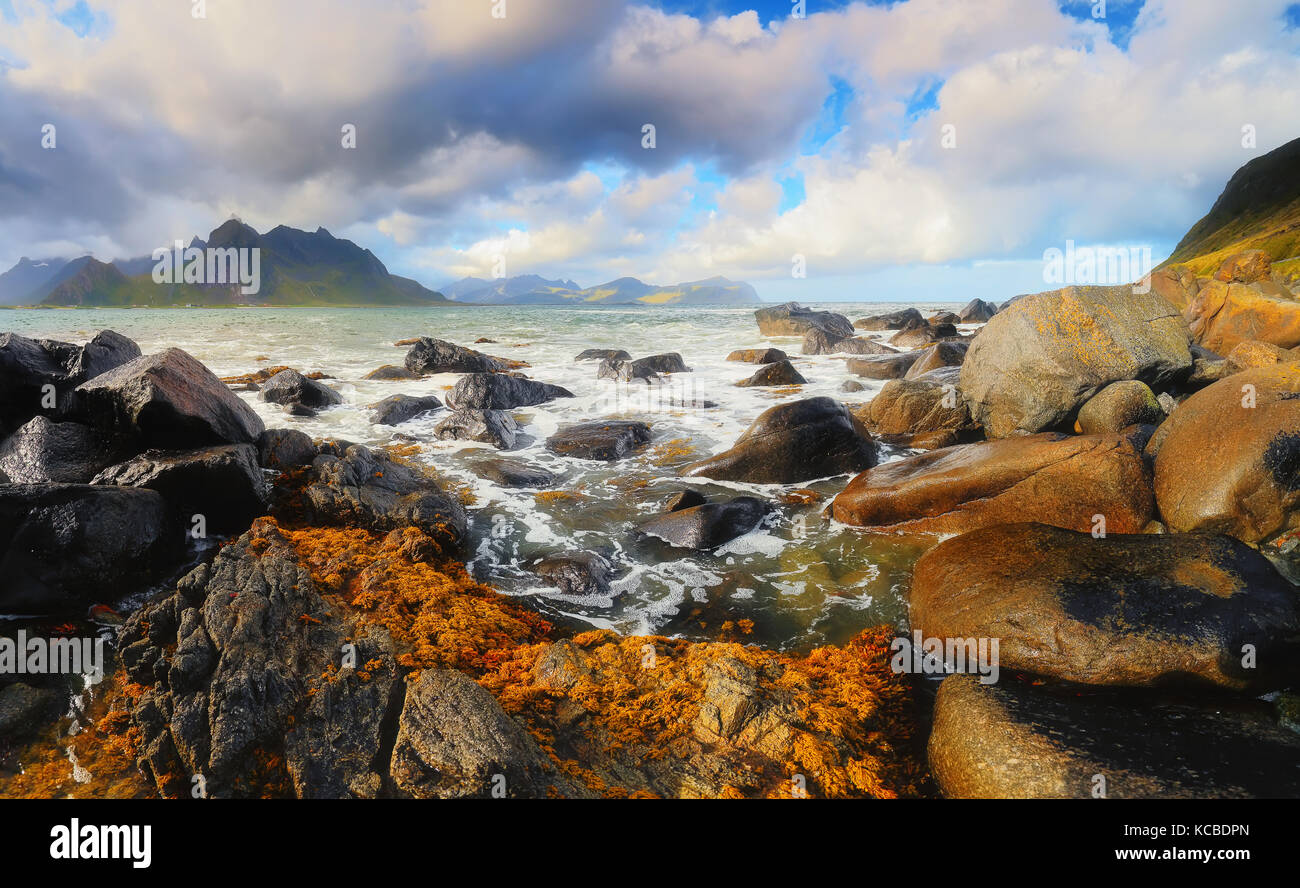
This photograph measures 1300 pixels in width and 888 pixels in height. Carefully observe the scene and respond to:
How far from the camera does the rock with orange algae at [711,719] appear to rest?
432 cm

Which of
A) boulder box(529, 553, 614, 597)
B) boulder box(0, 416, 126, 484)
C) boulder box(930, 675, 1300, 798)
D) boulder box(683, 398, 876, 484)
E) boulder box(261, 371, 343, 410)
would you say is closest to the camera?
boulder box(930, 675, 1300, 798)

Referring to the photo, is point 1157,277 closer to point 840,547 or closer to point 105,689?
point 840,547

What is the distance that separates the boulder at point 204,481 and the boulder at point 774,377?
17.5 m

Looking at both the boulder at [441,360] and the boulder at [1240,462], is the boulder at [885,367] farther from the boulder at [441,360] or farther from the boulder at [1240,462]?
the boulder at [441,360]

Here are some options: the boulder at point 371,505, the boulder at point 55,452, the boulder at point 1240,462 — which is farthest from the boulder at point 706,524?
the boulder at point 55,452

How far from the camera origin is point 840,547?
877 cm

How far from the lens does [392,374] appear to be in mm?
25281

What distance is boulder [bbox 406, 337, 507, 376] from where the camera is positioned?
2630 cm

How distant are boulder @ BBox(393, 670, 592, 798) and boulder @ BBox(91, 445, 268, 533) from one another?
610 centimetres

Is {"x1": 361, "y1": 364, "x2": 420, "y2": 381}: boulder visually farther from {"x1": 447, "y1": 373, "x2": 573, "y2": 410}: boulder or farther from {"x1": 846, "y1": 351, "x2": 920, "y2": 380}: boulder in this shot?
{"x1": 846, "y1": 351, "x2": 920, "y2": 380}: boulder

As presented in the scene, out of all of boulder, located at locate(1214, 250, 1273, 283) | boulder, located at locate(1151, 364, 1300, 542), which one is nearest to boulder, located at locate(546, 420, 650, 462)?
boulder, located at locate(1151, 364, 1300, 542)
